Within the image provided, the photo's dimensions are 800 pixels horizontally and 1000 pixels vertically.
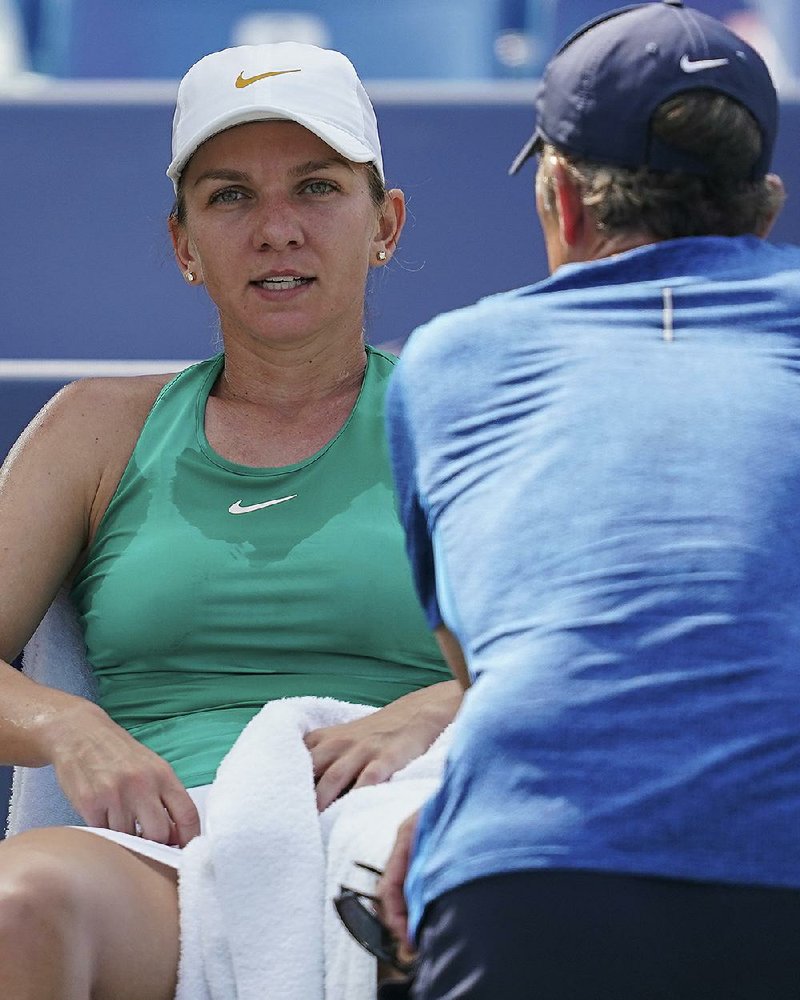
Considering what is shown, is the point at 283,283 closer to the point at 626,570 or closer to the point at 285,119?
the point at 285,119

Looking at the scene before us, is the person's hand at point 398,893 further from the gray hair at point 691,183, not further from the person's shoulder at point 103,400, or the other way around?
the person's shoulder at point 103,400

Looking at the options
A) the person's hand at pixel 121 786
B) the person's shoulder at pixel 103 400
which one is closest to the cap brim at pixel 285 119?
the person's shoulder at pixel 103 400

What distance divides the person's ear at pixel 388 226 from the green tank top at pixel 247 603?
1.06ft

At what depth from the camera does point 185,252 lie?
2.05 metres

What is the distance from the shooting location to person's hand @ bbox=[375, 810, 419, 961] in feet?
4.03

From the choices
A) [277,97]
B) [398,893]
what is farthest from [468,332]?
[277,97]

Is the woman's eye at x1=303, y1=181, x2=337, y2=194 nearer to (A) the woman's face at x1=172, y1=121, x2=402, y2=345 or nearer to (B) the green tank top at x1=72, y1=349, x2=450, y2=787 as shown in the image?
(A) the woman's face at x1=172, y1=121, x2=402, y2=345

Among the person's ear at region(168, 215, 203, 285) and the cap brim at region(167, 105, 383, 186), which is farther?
the person's ear at region(168, 215, 203, 285)

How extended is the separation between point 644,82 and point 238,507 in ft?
2.50

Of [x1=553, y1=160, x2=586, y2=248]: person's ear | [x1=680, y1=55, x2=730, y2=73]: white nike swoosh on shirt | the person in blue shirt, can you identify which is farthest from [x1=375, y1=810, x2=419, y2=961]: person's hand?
[x1=680, y1=55, x2=730, y2=73]: white nike swoosh on shirt

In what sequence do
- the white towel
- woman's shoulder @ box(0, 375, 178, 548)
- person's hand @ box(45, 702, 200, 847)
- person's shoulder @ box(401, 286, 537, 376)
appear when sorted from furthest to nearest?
1. woman's shoulder @ box(0, 375, 178, 548)
2. person's hand @ box(45, 702, 200, 847)
3. the white towel
4. person's shoulder @ box(401, 286, 537, 376)

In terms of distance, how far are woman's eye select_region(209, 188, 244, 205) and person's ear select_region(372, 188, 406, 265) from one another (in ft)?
0.60

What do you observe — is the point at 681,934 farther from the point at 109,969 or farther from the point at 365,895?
the point at 109,969

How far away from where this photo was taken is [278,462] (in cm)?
188
